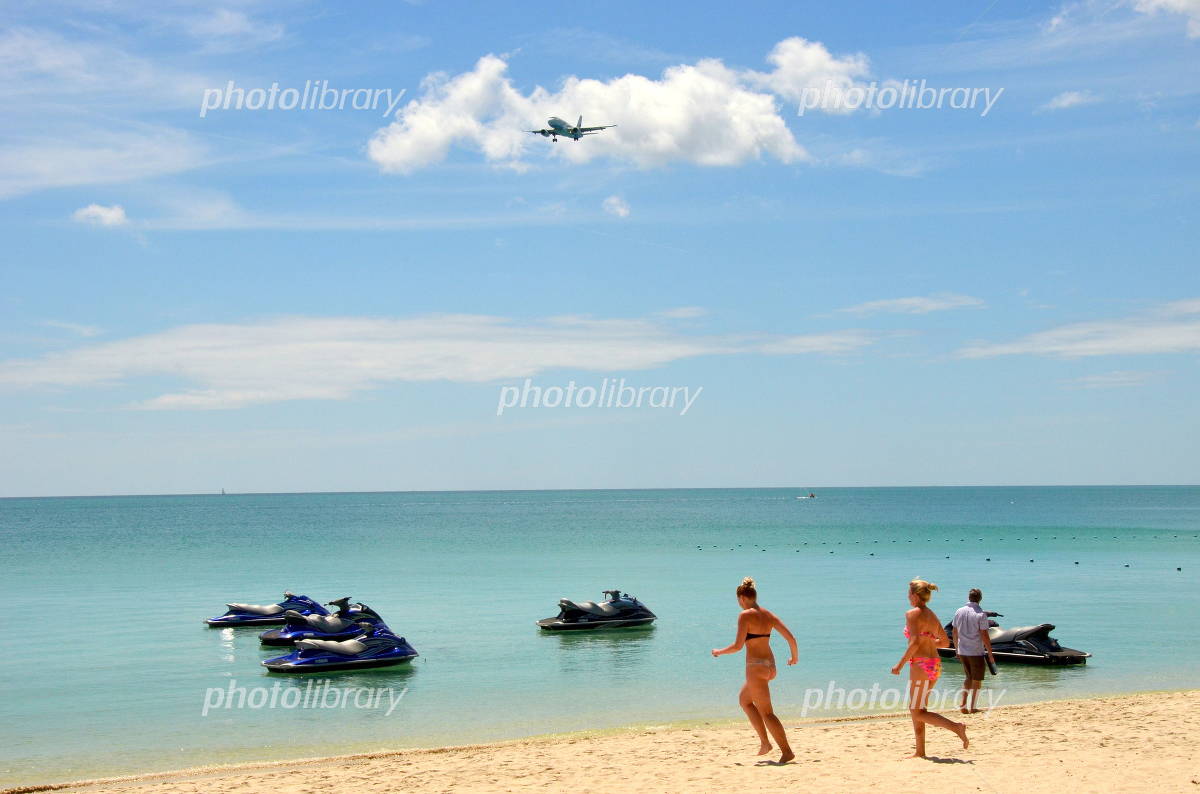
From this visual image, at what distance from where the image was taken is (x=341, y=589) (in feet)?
144

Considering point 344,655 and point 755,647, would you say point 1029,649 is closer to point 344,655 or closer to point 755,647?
point 755,647

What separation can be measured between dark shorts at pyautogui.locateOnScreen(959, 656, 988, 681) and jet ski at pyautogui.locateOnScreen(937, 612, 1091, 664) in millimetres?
6392

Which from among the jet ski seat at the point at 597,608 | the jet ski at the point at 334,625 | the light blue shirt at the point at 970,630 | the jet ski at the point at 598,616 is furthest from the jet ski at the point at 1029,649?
the jet ski at the point at 334,625

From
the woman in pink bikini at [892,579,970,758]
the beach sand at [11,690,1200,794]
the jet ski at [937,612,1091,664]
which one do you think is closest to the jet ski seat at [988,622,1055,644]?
the jet ski at [937,612,1091,664]

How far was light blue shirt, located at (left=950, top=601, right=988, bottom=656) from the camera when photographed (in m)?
14.7

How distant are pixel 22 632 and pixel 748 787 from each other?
88.0 ft

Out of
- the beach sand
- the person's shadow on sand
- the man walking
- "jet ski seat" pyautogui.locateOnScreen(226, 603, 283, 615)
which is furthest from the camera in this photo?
"jet ski seat" pyautogui.locateOnScreen(226, 603, 283, 615)

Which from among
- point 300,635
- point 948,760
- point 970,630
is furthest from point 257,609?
point 948,760

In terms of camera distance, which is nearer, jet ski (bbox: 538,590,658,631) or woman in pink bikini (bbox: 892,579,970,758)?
woman in pink bikini (bbox: 892,579,970,758)

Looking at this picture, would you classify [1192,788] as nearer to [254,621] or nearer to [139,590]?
[254,621]

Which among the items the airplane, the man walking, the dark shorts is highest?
the airplane

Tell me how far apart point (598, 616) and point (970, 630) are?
14948 mm

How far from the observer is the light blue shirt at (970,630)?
48.1ft

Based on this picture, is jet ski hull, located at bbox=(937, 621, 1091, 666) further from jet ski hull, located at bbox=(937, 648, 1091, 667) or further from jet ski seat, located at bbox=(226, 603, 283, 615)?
jet ski seat, located at bbox=(226, 603, 283, 615)
